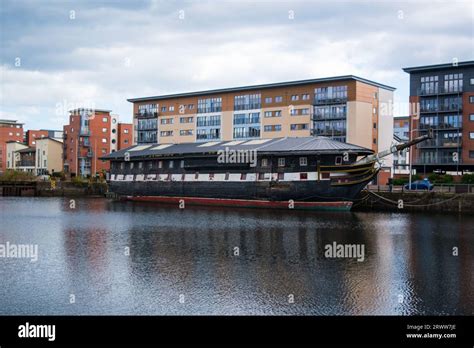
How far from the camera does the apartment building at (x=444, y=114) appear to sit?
259ft

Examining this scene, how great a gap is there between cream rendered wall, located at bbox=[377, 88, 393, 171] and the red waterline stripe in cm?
3614

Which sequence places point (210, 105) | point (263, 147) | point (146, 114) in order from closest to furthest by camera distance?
point (263, 147) < point (210, 105) < point (146, 114)

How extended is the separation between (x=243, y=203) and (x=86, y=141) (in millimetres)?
67439

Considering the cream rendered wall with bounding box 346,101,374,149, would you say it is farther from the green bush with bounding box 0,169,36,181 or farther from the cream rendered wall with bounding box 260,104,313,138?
the green bush with bounding box 0,169,36,181

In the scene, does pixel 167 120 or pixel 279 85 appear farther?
pixel 167 120

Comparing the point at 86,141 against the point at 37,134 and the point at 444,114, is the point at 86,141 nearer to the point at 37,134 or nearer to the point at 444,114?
the point at 37,134

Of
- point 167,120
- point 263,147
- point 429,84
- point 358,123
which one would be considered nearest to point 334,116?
point 358,123

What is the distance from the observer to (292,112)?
8638 centimetres

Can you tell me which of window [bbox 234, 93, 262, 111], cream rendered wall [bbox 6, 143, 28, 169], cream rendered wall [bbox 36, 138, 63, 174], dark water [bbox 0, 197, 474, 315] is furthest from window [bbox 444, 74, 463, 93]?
cream rendered wall [bbox 6, 143, 28, 169]

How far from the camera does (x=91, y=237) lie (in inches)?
1198

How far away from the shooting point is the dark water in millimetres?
16125

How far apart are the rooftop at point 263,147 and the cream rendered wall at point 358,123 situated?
2058 cm

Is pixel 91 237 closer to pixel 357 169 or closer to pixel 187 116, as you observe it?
pixel 357 169
